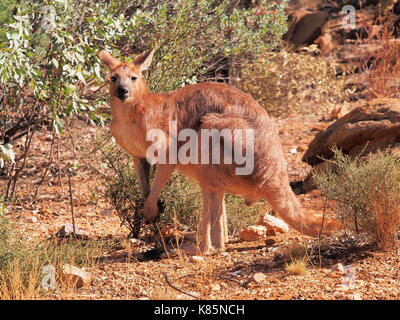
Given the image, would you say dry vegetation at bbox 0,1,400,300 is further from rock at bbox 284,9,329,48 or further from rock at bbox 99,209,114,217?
rock at bbox 284,9,329,48

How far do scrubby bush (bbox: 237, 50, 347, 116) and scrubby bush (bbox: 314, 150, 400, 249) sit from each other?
230 inches

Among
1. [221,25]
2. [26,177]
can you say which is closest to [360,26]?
[221,25]

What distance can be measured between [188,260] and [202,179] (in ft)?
2.45

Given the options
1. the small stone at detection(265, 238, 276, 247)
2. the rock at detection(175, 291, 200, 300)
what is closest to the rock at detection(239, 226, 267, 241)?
the small stone at detection(265, 238, 276, 247)

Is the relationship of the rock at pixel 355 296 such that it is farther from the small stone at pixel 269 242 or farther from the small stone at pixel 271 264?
the small stone at pixel 269 242

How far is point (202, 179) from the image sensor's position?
21.3 feet

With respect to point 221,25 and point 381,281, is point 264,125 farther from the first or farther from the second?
point 221,25

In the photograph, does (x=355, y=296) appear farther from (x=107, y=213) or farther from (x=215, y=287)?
(x=107, y=213)

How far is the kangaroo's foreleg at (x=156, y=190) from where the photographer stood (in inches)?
259

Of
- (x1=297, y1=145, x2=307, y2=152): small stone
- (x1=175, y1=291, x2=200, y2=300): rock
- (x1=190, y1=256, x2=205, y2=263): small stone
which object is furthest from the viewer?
(x1=297, y1=145, x2=307, y2=152): small stone

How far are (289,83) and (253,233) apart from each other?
6.37 metres

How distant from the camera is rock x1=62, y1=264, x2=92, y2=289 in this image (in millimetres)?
5551

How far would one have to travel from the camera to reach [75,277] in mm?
→ 5602

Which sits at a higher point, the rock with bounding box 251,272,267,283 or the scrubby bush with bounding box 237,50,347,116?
the scrubby bush with bounding box 237,50,347,116
